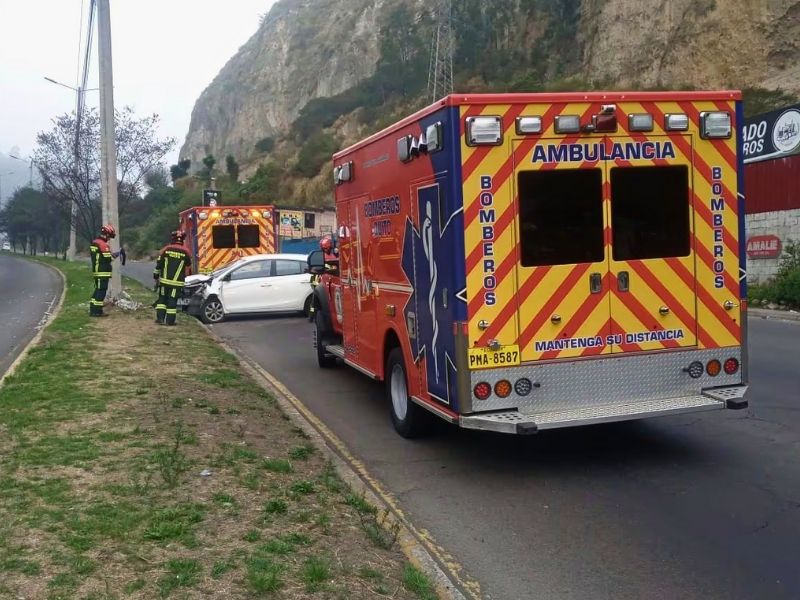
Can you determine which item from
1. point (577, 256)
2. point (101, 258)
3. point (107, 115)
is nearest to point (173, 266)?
point (101, 258)

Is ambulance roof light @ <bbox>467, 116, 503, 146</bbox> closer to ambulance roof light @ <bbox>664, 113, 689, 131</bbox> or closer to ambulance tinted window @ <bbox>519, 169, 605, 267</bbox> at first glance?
ambulance tinted window @ <bbox>519, 169, 605, 267</bbox>

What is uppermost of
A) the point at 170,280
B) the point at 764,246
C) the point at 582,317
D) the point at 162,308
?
the point at 764,246

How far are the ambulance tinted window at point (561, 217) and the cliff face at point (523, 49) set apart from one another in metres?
32.4

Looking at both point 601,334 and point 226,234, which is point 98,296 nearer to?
point 226,234

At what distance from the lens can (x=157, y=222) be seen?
72938 mm

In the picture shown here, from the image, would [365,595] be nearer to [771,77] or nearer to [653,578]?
[653,578]

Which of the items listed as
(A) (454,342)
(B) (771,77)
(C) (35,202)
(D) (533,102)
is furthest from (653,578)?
(C) (35,202)

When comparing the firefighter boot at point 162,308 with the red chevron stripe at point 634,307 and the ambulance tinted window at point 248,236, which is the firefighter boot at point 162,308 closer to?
the ambulance tinted window at point 248,236

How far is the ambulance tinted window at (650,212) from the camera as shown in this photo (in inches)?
271

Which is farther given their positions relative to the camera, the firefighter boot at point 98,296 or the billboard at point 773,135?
the billboard at point 773,135

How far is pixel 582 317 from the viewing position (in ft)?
22.4

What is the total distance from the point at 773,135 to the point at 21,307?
19563mm

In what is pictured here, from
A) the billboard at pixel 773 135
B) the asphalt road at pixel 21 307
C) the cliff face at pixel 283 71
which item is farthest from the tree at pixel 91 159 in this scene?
the cliff face at pixel 283 71

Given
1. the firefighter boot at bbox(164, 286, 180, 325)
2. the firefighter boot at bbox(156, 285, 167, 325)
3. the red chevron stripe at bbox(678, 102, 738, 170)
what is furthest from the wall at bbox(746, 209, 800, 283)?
the red chevron stripe at bbox(678, 102, 738, 170)
